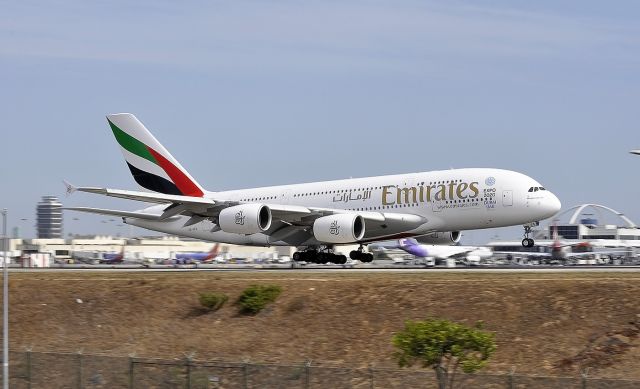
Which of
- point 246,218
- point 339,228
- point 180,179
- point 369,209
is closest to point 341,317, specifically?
point 339,228

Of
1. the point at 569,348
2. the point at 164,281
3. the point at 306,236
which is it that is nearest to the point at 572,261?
the point at 306,236

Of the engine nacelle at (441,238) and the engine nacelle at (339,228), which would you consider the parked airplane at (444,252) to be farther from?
the engine nacelle at (339,228)

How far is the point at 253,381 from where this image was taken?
2973 cm

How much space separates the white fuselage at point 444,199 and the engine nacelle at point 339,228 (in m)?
1.43

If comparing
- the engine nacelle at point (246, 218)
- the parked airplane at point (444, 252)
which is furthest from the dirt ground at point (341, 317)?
the parked airplane at point (444, 252)

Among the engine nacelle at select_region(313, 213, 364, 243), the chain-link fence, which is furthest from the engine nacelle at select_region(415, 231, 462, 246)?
the chain-link fence

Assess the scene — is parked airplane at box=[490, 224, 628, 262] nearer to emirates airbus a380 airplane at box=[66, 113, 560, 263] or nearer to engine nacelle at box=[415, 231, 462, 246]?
engine nacelle at box=[415, 231, 462, 246]

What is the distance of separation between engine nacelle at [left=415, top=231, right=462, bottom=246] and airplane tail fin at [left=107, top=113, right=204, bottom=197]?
595 inches

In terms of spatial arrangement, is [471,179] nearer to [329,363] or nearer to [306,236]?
[306,236]

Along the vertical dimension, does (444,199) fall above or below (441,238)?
above

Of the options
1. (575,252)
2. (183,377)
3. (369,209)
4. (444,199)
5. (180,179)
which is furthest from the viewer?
(575,252)

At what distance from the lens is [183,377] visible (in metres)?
29.6

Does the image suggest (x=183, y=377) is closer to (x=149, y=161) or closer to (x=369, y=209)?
(x=369, y=209)

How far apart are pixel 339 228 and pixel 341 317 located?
16.1 meters
